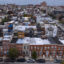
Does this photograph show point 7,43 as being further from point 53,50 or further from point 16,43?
point 53,50

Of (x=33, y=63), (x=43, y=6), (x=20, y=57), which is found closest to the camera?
(x=33, y=63)

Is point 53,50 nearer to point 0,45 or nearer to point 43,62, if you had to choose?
point 43,62

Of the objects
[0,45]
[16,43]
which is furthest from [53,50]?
[0,45]

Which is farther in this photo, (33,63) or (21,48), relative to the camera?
(21,48)

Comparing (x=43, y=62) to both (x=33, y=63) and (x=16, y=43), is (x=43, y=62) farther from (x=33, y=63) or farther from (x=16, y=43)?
(x=16, y=43)

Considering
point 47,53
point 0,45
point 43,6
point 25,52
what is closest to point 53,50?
point 47,53

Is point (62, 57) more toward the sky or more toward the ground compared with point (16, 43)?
more toward the ground

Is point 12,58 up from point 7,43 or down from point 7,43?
down

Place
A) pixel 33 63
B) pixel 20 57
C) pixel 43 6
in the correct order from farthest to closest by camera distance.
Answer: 1. pixel 43 6
2. pixel 20 57
3. pixel 33 63

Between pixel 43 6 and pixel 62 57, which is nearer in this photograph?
pixel 62 57
